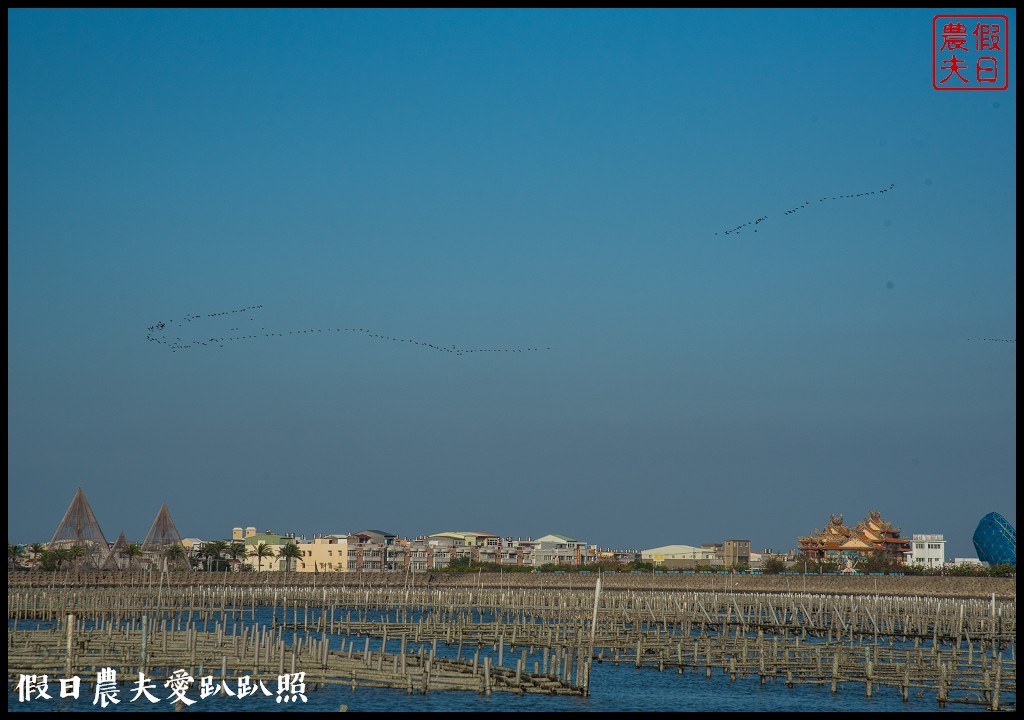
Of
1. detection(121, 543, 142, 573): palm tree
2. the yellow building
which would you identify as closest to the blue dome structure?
the yellow building

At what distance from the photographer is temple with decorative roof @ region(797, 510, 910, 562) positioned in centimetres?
15438

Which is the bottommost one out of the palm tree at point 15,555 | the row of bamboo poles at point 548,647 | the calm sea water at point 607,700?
the calm sea water at point 607,700

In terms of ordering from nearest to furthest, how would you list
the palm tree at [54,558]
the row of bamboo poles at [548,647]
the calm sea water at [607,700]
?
the calm sea water at [607,700]
the row of bamboo poles at [548,647]
the palm tree at [54,558]

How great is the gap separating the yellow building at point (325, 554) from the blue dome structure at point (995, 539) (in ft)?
263

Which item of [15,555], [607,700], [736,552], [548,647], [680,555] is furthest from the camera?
[680,555]

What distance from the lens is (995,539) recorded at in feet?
443

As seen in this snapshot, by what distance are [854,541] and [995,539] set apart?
75.4ft

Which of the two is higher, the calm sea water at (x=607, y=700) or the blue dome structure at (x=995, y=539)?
the blue dome structure at (x=995, y=539)

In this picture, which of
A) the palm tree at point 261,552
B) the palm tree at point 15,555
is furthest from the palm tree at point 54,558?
the palm tree at point 261,552

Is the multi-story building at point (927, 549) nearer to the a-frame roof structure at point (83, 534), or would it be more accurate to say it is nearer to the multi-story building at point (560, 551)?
the multi-story building at point (560, 551)

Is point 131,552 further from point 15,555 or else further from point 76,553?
point 15,555

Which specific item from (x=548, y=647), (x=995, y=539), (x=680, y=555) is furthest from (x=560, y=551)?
(x=548, y=647)

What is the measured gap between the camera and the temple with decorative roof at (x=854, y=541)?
15438 centimetres

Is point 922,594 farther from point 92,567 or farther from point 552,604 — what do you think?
point 92,567
